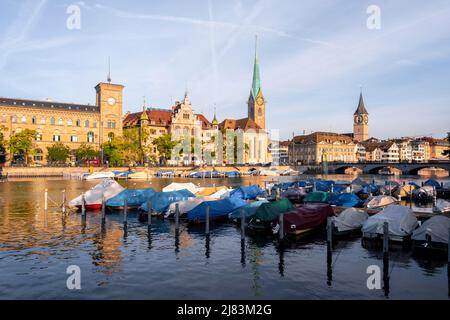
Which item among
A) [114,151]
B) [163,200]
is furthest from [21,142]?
[163,200]

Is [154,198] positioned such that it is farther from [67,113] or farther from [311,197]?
→ [67,113]

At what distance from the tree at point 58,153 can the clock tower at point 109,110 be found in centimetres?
1548

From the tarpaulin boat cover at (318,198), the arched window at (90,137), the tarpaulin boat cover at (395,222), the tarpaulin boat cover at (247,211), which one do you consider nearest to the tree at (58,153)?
the arched window at (90,137)

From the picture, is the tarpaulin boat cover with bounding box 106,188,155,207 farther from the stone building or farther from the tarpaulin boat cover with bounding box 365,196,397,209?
the stone building

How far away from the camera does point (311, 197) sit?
→ 155 feet

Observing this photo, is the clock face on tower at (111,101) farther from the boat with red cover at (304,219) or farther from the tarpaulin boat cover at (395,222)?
the tarpaulin boat cover at (395,222)

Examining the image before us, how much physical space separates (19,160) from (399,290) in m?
129

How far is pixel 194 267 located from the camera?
24.1 meters

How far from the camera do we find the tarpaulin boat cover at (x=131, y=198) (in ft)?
148

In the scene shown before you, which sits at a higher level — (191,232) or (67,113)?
(67,113)

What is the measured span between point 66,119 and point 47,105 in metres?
7.63

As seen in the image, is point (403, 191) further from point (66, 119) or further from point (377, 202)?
point (66, 119)
